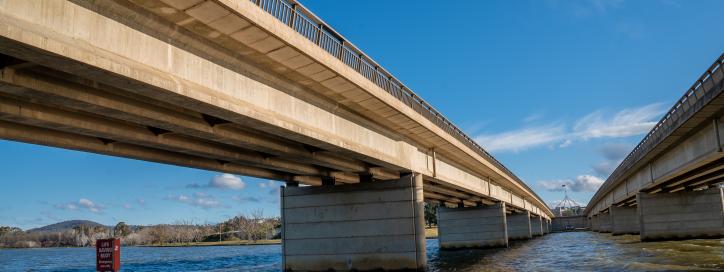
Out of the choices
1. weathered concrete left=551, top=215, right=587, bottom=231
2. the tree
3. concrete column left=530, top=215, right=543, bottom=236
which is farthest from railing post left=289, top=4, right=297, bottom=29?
weathered concrete left=551, top=215, right=587, bottom=231

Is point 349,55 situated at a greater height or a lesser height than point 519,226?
greater

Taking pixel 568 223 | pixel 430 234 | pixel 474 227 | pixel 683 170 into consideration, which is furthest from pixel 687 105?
pixel 568 223

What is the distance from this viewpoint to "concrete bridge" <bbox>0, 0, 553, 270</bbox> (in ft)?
35.7

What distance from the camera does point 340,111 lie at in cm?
2114

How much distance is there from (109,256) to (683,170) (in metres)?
31.9

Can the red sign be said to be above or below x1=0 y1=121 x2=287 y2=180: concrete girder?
below

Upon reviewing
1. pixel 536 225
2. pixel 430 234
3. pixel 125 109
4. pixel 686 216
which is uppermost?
pixel 125 109

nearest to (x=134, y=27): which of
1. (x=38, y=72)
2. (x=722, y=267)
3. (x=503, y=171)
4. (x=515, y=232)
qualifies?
(x=38, y=72)

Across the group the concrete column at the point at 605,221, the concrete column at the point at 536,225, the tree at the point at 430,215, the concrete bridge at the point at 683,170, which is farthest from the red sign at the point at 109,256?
the tree at the point at 430,215

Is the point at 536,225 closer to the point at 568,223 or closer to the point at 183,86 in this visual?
the point at 568,223

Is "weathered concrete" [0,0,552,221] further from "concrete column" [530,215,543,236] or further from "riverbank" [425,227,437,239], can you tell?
"riverbank" [425,227,437,239]

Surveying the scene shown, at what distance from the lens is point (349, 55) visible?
1914 centimetres

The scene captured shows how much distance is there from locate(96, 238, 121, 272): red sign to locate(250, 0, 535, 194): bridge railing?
6.61 m

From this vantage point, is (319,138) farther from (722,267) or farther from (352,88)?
(722,267)
